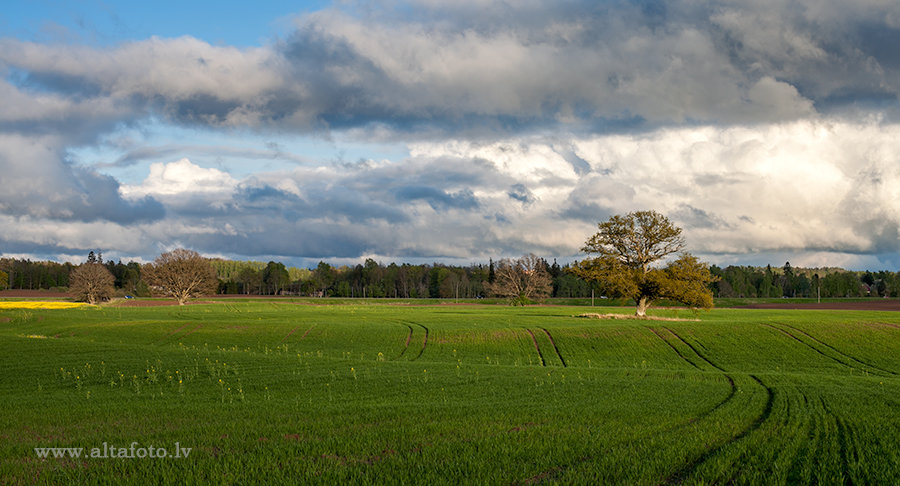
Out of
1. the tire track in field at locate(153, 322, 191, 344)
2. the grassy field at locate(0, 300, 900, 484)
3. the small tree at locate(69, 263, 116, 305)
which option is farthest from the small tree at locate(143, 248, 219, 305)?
the grassy field at locate(0, 300, 900, 484)

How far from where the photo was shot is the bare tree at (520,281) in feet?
454

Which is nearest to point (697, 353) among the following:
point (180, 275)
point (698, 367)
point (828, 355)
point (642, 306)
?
point (698, 367)

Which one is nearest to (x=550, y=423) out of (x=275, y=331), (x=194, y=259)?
(x=275, y=331)

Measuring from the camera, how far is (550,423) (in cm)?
1602

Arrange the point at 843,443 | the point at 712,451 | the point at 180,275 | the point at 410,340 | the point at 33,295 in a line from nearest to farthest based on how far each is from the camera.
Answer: the point at 712,451 < the point at 843,443 < the point at 410,340 < the point at 180,275 < the point at 33,295

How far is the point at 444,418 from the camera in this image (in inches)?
661

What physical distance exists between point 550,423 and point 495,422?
1.57m

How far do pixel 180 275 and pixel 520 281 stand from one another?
79102 millimetres

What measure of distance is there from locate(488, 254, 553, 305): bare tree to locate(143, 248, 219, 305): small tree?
66.9 metres

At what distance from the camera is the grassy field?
11.0m

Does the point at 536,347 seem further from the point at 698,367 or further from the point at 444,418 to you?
the point at 444,418

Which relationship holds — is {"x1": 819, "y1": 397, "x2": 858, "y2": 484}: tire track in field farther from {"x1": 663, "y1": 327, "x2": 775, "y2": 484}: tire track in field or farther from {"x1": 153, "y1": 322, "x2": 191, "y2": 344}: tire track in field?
{"x1": 153, "y1": 322, "x2": 191, "y2": 344}: tire track in field

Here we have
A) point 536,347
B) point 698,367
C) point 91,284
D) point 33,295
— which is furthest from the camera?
point 33,295

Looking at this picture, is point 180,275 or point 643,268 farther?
point 180,275
